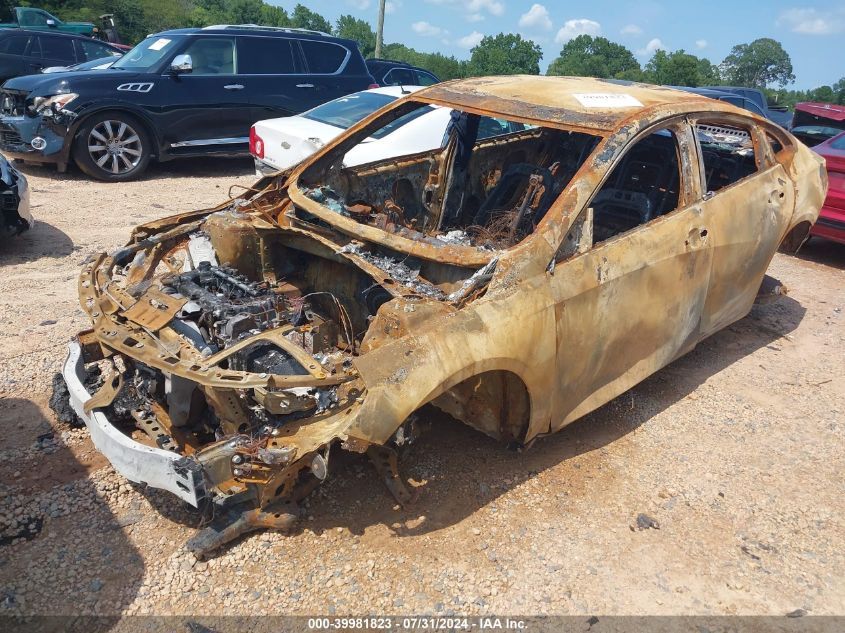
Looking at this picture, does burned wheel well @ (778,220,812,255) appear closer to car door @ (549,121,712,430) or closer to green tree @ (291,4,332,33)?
car door @ (549,121,712,430)

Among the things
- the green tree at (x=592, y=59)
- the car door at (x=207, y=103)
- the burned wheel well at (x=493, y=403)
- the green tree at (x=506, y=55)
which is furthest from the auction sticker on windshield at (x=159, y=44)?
the green tree at (x=592, y=59)

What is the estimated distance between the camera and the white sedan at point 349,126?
243 inches

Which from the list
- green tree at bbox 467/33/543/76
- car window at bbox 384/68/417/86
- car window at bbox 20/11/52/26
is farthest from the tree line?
car window at bbox 384/68/417/86

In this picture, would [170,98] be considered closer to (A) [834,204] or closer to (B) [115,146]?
(B) [115,146]

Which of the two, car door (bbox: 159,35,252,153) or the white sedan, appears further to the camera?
car door (bbox: 159,35,252,153)

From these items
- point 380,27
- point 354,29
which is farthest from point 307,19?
point 380,27

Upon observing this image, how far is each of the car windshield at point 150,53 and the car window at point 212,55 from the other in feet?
0.82

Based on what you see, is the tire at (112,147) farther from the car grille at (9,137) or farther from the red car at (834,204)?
the red car at (834,204)

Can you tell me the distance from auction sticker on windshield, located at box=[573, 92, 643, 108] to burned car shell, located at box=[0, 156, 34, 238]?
199 inches

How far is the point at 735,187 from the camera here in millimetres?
3928

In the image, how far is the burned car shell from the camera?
581 cm

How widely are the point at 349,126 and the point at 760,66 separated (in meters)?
97.0

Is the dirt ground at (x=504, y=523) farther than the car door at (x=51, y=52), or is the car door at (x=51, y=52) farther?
the car door at (x=51, y=52)

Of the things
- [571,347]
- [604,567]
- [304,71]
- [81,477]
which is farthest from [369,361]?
[304,71]
